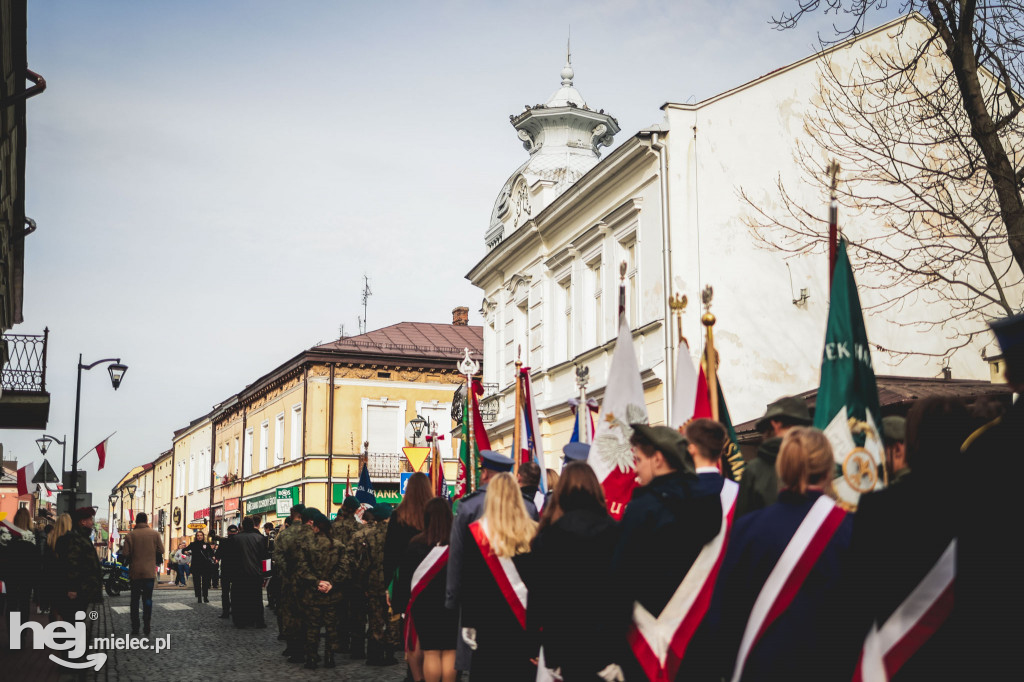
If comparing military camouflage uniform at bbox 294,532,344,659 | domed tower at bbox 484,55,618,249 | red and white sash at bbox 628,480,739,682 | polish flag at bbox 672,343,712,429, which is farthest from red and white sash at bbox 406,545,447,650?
domed tower at bbox 484,55,618,249

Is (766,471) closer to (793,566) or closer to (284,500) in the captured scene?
(793,566)

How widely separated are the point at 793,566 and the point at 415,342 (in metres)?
45.1

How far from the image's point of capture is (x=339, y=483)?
4488 cm

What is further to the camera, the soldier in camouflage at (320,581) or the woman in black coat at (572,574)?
the soldier in camouflage at (320,581)

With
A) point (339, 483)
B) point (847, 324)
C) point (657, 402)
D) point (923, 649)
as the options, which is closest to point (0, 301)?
point (657, 402)

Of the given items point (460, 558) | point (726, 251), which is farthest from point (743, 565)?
point (726, 251)

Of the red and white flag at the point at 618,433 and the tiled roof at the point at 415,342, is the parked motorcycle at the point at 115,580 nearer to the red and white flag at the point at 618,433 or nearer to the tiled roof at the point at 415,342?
the tiled roof at the point at 415,342

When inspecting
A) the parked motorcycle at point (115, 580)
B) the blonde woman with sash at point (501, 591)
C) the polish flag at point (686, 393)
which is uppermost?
the polish flag at point (686, 393)

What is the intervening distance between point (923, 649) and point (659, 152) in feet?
57.3

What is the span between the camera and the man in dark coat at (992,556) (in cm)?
310

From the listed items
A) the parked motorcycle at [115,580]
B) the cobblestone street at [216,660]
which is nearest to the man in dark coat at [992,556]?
the cobblestone street at [216,660]

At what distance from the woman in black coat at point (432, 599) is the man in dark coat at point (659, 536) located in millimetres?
2891

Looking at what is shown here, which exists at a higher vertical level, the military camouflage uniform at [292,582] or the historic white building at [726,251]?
the historic white building at [726,251]

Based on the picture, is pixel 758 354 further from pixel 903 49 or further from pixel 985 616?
pixel 985 616
